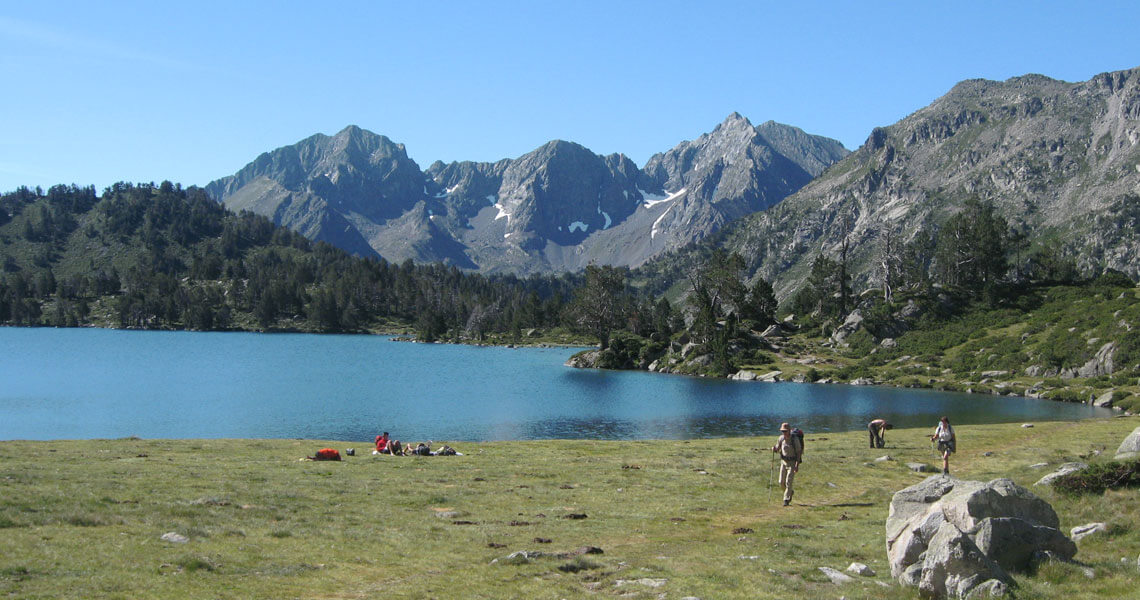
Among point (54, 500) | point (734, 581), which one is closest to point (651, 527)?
point (734, 581)

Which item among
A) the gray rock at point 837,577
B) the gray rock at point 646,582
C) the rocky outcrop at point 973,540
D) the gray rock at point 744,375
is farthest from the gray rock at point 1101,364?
the gray rock at point 646,582

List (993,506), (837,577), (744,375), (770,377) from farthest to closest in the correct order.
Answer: (744,375) < (770,377) < (837,577) < (993,506)

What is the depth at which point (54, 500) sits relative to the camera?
79.7 ft

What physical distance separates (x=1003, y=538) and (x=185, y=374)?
13252 centimetres

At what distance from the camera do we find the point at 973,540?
16891 mm

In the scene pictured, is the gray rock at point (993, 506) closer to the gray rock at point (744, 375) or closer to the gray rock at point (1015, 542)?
the gray rock at point (1015, 542)

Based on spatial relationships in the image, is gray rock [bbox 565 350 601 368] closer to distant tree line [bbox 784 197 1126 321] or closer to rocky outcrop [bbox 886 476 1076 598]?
distant tree line [bbox 784 197 1126 321]

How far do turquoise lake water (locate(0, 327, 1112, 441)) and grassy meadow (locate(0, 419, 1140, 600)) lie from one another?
103ft

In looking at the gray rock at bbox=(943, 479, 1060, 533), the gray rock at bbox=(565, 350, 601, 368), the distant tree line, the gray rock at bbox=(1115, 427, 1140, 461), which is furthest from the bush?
the distant tree line

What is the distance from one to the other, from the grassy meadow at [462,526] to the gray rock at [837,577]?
289mm

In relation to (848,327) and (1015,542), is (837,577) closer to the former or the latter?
(1015,542)

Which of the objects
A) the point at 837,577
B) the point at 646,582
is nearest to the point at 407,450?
the point at 646,582

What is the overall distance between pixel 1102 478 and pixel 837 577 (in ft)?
37.1

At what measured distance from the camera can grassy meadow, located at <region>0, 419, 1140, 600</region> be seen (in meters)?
17.4
